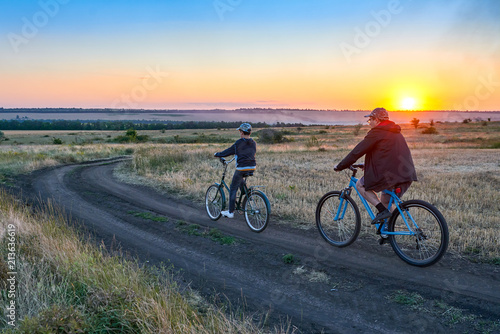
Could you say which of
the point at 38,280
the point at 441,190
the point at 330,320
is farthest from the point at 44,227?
the point at 441,190

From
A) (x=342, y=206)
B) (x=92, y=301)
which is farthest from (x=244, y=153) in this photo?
(x=92, y=301)

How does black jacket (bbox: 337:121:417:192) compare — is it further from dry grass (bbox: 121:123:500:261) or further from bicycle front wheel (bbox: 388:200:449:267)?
dry grass (bbox: 121:123:500:261)

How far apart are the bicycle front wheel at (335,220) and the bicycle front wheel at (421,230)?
87 cm

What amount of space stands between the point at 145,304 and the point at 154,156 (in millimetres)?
17805

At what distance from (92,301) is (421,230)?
16.4 feet

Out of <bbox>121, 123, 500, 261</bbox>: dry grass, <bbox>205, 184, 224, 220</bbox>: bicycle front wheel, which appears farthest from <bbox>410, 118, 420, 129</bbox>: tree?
<bbox>205, 184, 224, 220</bbox>: bicycle front wheel

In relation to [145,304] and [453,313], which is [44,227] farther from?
[453,313]

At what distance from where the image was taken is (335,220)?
7.20 m

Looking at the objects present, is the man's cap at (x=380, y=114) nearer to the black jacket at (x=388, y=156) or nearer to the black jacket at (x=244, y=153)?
the black jacket at (x=388, y=156)

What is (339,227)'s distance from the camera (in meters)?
7.22

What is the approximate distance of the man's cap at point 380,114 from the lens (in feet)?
20.4

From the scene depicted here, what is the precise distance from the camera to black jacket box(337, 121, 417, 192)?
596 cm

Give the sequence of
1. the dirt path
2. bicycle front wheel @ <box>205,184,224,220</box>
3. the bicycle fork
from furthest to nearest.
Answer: bicycle front wheel @ <box>205,184,224,220</box>
the bicycle fork
the dirt path

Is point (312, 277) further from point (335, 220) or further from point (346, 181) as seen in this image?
point (346, 181)
